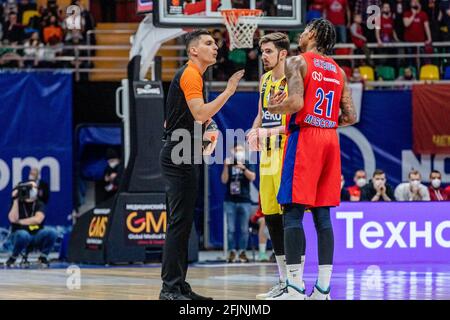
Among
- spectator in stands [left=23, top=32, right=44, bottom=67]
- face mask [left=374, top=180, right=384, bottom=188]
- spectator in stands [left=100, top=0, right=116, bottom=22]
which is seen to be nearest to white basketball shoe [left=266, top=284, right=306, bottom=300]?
face mask [left=374, top=180, right=384, bottom=188]

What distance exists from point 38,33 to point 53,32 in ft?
1.54

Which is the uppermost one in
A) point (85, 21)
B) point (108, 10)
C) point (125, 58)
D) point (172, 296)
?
point (108, 10)

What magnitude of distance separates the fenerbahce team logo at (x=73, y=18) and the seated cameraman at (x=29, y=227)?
20.7 ft

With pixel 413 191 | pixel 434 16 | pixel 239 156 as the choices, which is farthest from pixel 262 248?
pixel 434 16

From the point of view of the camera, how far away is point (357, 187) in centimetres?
2006

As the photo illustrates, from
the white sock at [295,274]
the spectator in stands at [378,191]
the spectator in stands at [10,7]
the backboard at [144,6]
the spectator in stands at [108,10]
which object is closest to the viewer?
the white sock at [295,274]

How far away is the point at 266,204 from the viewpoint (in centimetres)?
1047

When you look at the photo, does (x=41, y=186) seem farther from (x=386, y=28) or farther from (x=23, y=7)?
(x=386, y=28)

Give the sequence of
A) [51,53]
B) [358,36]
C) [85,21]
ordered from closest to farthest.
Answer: [51,53]
[358,36]
[85,21]

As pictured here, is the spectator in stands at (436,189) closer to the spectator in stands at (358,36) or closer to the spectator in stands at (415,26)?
the spectator in stands at (358,36)

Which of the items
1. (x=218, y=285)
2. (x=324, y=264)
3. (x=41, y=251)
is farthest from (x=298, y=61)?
(x=41, y=251)

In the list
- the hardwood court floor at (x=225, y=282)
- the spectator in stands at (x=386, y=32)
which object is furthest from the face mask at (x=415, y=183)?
the spectator in stands at (x=386, y=32)

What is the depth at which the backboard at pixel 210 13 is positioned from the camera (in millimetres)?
17078

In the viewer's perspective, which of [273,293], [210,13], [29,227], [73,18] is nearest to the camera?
[273,293]
